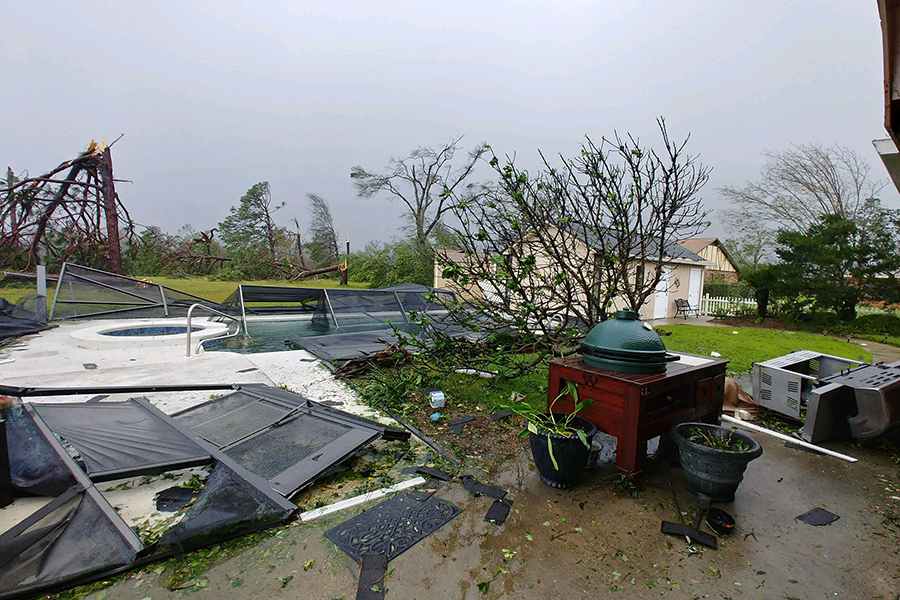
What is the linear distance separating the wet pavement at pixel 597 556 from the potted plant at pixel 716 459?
161 millimetres

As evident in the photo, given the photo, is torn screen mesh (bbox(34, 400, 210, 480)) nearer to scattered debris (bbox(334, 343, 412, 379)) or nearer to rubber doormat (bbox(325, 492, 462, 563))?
rubber doormat (bbox(325, 492, 462, 563))

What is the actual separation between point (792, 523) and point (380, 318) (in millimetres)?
7408

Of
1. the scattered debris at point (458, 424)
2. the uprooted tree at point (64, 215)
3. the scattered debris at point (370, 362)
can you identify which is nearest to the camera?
the scattered debris at point (458, 424)

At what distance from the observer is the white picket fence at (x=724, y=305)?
1418cm

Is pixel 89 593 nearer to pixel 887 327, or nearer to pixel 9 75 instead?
pixel 887 327

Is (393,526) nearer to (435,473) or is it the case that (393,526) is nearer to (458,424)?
(435,473)

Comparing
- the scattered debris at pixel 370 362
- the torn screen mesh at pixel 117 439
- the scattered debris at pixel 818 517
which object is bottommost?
the scattered debris at pixel 818 517

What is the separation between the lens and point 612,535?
1.97 meters

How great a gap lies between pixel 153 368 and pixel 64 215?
1020 centimetres

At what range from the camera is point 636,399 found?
2275 millimetres

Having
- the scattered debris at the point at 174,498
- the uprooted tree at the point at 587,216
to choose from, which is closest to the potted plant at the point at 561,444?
the uprooted tree at the point at 587,216

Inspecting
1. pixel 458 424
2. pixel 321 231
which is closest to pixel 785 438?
pixel 458 424

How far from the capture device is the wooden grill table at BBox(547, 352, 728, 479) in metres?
2.32

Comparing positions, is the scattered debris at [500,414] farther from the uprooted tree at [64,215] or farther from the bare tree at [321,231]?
the bare tree at [321,231]
